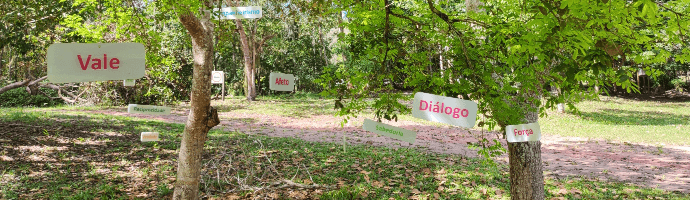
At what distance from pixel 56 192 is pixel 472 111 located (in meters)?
4.84

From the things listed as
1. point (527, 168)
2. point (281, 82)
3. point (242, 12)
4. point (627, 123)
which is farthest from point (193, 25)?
point (627, 123)

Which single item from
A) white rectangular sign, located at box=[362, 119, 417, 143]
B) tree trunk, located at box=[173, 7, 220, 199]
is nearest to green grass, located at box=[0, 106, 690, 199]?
tree trunk, located at box=[173, 7, 220, 199]

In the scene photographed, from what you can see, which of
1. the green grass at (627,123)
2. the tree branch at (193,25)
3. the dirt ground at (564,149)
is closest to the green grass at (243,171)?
the dirt ground at (564,149)

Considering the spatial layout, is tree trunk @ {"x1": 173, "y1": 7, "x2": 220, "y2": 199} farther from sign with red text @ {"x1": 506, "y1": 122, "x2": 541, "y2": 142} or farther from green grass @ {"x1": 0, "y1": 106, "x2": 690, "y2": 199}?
sign with red text @ {"x1": 506, "y1": 122, "x2": 541, "y2": 142}

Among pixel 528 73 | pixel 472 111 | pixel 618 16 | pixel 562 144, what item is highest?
pixel 618 16

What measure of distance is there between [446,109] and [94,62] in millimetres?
2490

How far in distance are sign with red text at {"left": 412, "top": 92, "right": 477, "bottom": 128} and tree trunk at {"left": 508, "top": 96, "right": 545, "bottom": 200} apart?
4.86 ft

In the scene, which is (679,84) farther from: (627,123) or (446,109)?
(446,109)

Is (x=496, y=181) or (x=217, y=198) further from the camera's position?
(x=496, y=181)

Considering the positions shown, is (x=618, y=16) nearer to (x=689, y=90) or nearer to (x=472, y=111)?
(x=472, y=111)

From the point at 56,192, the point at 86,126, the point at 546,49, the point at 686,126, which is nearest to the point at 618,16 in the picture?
the point at 546,49

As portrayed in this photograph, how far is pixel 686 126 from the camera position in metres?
15.9

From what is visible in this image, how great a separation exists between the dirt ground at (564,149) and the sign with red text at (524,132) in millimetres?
3021

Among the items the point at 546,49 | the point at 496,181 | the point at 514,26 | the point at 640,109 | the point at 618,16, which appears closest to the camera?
the point at 618,16
